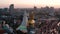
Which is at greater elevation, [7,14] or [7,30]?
[7,14]

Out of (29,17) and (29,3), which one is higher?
(29,3)

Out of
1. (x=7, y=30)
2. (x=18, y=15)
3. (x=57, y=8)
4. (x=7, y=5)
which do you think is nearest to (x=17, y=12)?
(x=18, y=15)

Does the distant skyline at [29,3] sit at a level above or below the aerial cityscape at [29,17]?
above

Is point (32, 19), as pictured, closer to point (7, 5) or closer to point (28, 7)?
point (28, 7)

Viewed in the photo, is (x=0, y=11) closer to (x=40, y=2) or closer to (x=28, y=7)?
(x=28, y=7)

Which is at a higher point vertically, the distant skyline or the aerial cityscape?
the distant skyline

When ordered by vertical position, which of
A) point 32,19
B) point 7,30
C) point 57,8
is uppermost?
point 57,8
